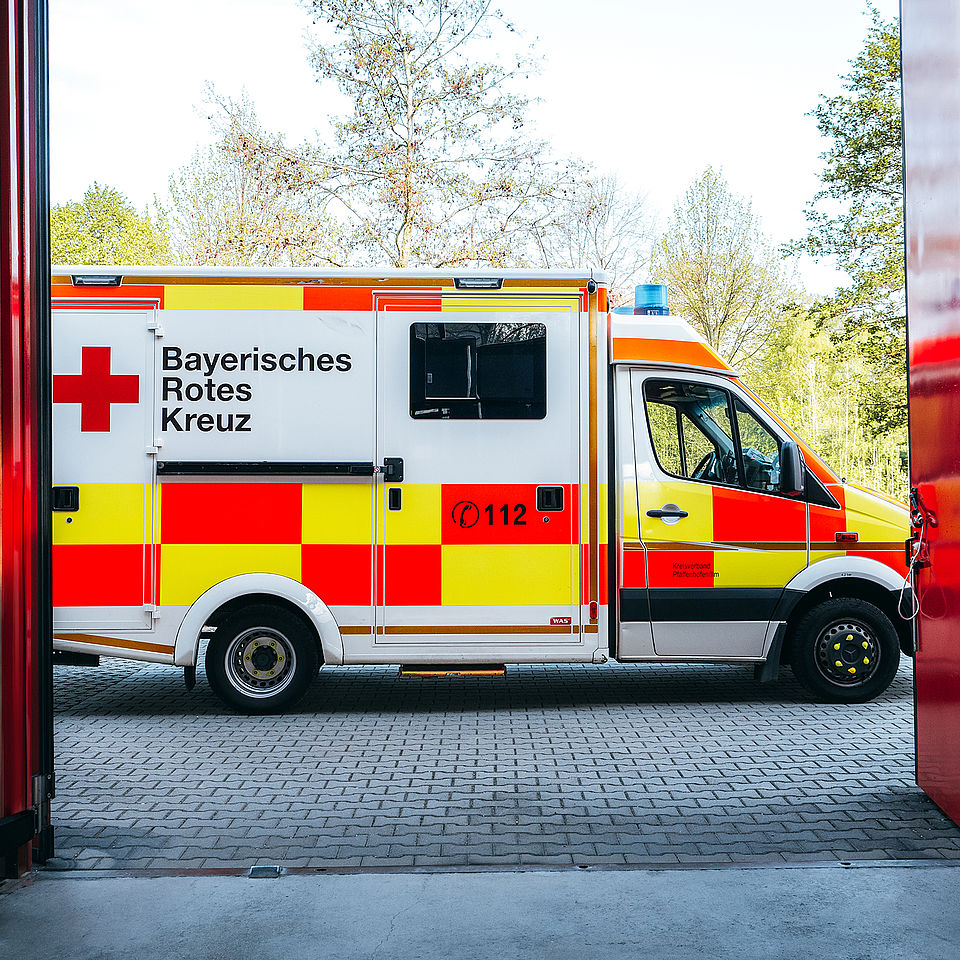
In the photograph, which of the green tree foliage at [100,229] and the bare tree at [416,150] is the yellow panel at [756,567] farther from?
the green tree foliage at [100,229]

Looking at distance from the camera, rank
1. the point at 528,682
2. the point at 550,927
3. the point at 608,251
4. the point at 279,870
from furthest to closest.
Result: 1. the point at 608,251
2. the point at 528,682
3. the point at 279,870
4. the point at 550,927

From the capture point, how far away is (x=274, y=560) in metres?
7.10

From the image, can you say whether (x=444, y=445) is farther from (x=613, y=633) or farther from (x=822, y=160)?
(x=822, y=160)

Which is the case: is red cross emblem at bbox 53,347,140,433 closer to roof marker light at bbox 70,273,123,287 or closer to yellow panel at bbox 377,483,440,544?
roof marker light at bbox 70,273,123,287

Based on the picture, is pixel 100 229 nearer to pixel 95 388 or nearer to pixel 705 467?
pixel 95 388

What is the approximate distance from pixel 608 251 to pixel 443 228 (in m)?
8.81

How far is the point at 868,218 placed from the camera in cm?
2503

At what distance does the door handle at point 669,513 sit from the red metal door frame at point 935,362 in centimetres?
216

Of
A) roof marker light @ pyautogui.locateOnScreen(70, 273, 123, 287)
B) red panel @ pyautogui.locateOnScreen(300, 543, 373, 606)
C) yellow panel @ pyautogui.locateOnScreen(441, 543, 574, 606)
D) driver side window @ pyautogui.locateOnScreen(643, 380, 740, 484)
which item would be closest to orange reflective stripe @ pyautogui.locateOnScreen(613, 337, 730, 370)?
driver side window @ pyautogui.locateOnScreen(643, 380, 740, 484)

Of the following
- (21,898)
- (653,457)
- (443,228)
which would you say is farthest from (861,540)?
(443,228)

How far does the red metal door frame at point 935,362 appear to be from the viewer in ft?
15.2

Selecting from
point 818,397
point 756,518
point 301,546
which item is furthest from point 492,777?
point 818,397

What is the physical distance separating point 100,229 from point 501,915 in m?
39.8

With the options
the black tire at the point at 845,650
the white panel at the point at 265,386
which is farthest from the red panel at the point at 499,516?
the black tire at the point at 845,650
